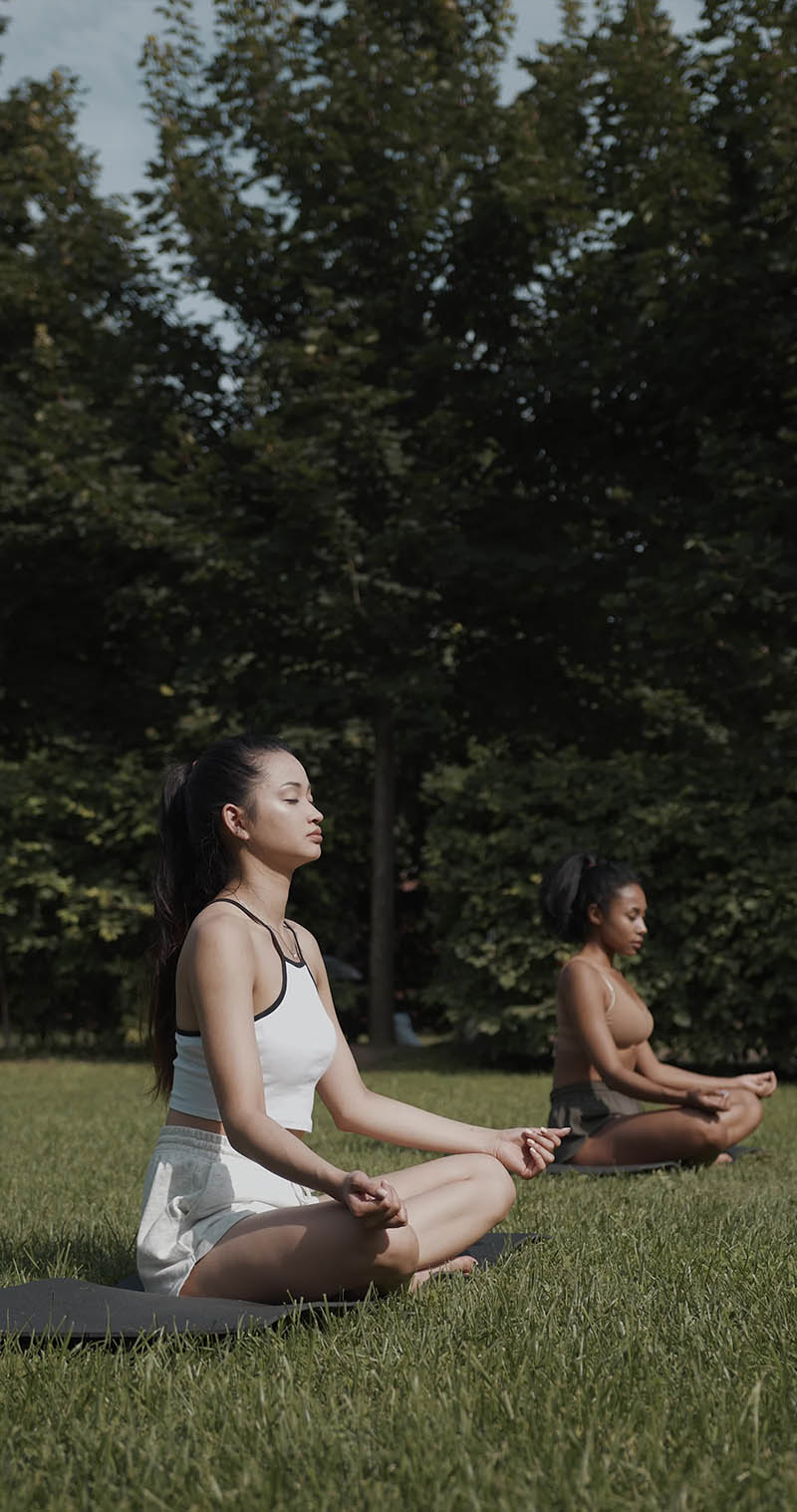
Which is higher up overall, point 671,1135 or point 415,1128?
point 415,1128

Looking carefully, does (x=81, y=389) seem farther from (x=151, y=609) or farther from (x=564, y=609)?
(x=564, y=609)

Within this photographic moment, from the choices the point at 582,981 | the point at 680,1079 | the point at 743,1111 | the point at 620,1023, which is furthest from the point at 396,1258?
the point at 680,1079

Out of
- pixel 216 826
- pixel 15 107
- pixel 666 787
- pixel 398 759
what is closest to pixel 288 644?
pixel 398 759

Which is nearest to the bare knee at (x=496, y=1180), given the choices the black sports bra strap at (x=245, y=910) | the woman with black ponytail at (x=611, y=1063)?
the black sports bra strap at (x=245, y=910)

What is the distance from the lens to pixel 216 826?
13.5ft

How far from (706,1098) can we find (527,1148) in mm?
2421

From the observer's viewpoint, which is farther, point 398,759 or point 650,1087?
point 398,759

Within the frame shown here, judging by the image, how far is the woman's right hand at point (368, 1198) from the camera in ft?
10.6

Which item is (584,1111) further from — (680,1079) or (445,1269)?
(445,1269)

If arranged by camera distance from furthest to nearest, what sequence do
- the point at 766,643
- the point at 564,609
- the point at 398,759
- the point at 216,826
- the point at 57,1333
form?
the point at 398,759, the point at 564,609, the point at 766,643, the point at 216,826, the point at 57,1333

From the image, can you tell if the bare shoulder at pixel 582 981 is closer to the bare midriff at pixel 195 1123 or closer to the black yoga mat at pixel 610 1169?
the black yoga mat at pixel 610 1169

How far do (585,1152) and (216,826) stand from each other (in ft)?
11.9

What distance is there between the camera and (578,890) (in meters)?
7.21

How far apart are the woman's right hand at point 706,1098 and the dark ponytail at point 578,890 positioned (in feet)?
3.50
